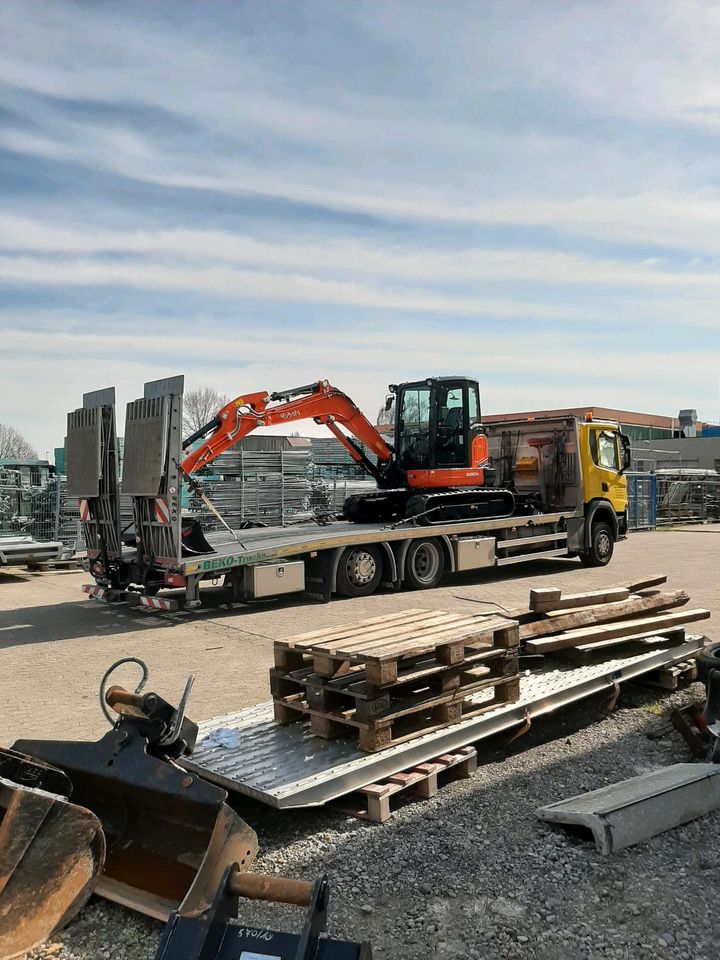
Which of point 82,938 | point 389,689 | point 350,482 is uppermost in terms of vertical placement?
point 350,482

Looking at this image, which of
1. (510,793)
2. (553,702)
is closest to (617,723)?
(553,702)

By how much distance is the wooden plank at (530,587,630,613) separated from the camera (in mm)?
7145

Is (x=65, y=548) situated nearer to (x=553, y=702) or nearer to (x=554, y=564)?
(x=554, y=564)

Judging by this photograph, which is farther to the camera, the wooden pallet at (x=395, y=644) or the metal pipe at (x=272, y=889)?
the wooden pallet at (x=395, y=644)

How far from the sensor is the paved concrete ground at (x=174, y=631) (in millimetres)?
7418

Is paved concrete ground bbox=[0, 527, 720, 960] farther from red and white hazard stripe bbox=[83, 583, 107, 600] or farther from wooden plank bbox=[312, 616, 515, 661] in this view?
red and white hazard stripe bbox=[83, 583, 107, 600]

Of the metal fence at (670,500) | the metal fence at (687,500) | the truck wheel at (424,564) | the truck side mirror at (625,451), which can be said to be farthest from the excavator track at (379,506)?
the metal fence at (687,500)

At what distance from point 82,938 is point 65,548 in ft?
51.2

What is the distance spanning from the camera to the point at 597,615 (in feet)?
23.7

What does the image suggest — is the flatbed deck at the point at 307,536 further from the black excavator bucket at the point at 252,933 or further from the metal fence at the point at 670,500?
the metal fence at the point at 670,500

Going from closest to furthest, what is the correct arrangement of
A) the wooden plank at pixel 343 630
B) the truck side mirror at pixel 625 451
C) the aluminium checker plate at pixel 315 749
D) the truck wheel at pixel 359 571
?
the aluminium checker plate at pixel 315 749 < the wooden plank at pixel 343 630 < the truck wheel at pixel 359 571 < the truck side mirror at pixel 625 451

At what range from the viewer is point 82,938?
12.6 ft

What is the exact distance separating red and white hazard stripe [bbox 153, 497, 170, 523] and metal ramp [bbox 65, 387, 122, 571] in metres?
0.76

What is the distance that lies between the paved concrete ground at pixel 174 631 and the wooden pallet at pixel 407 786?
2.22 meters
